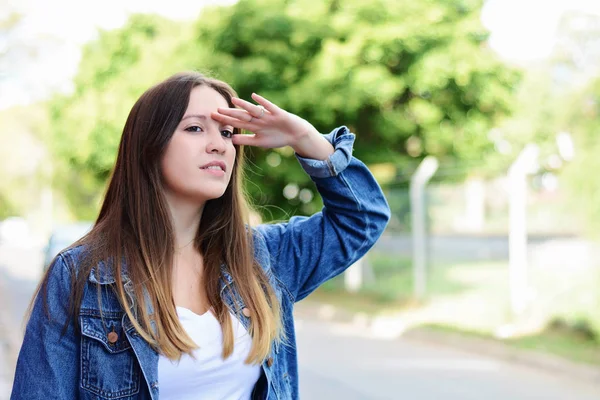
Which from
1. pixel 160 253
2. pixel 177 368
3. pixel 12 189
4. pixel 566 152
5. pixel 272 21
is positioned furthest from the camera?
pixel 12 189

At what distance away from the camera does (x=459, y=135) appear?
15.0 meters

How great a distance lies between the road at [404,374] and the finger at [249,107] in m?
5.40

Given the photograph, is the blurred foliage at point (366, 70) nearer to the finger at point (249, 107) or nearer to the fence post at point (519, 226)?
the fence post at point (519, 226)

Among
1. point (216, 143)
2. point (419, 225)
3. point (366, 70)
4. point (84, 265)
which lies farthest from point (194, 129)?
point (366, 70)

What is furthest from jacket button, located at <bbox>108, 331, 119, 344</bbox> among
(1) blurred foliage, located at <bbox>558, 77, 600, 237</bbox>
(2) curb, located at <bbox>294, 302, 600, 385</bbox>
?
(1) blurred foliage, located at <bbox>558, 77, 600, 237</bbox>

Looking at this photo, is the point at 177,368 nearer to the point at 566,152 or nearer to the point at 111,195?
the point at 111,195

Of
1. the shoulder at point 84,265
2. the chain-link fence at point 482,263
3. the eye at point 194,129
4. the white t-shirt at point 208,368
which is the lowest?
the chain-link fence at point 482,263

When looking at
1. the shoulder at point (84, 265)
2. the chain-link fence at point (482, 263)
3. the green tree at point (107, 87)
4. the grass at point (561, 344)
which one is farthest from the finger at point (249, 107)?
the green tree at point (107, 87)

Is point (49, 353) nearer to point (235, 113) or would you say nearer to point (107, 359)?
point (107, 359)

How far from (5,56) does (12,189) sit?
3295 cm

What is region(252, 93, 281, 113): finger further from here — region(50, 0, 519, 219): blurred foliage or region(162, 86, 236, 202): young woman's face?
region(50, 0, 519, 219): blurred foliage

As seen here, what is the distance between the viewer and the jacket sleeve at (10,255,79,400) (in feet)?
5.83

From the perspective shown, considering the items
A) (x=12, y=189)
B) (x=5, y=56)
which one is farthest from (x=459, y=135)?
(x=12, y=189)

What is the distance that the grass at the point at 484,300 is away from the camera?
8555 millimetres
